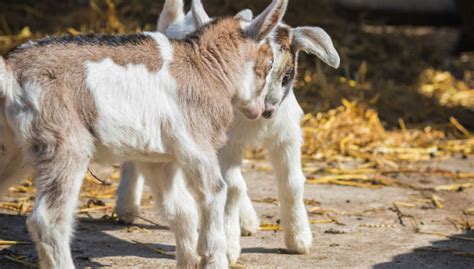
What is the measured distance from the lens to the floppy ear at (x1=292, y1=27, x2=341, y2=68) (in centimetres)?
592

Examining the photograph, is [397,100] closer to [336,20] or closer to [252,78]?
[336,20]

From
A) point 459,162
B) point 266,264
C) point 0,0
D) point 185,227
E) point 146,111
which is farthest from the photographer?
point 0,0

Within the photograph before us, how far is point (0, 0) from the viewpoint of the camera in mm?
12352

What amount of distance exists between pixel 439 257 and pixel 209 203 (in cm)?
174

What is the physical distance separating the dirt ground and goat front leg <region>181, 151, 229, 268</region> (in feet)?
2.18

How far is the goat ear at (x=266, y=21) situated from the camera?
5.18m

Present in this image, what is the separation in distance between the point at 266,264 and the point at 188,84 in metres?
1.31

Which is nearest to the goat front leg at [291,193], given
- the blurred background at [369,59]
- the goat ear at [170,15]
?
the goat ear at [170,15]

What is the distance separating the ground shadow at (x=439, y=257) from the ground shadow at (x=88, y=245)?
1.34 m

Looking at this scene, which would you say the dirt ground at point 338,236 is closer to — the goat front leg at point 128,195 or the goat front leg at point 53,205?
the goat front leg at point 128,195

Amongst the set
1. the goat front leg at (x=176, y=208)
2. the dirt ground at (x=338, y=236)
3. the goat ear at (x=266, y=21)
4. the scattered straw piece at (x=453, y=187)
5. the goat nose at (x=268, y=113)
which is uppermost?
the goat ear at (x=266, y=21)

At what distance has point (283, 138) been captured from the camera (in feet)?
19.2

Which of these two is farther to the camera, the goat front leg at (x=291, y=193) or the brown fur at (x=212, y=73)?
the goat front leg at (x=291, y=193)

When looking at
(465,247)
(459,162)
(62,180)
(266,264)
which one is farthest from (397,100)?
(62,180)
